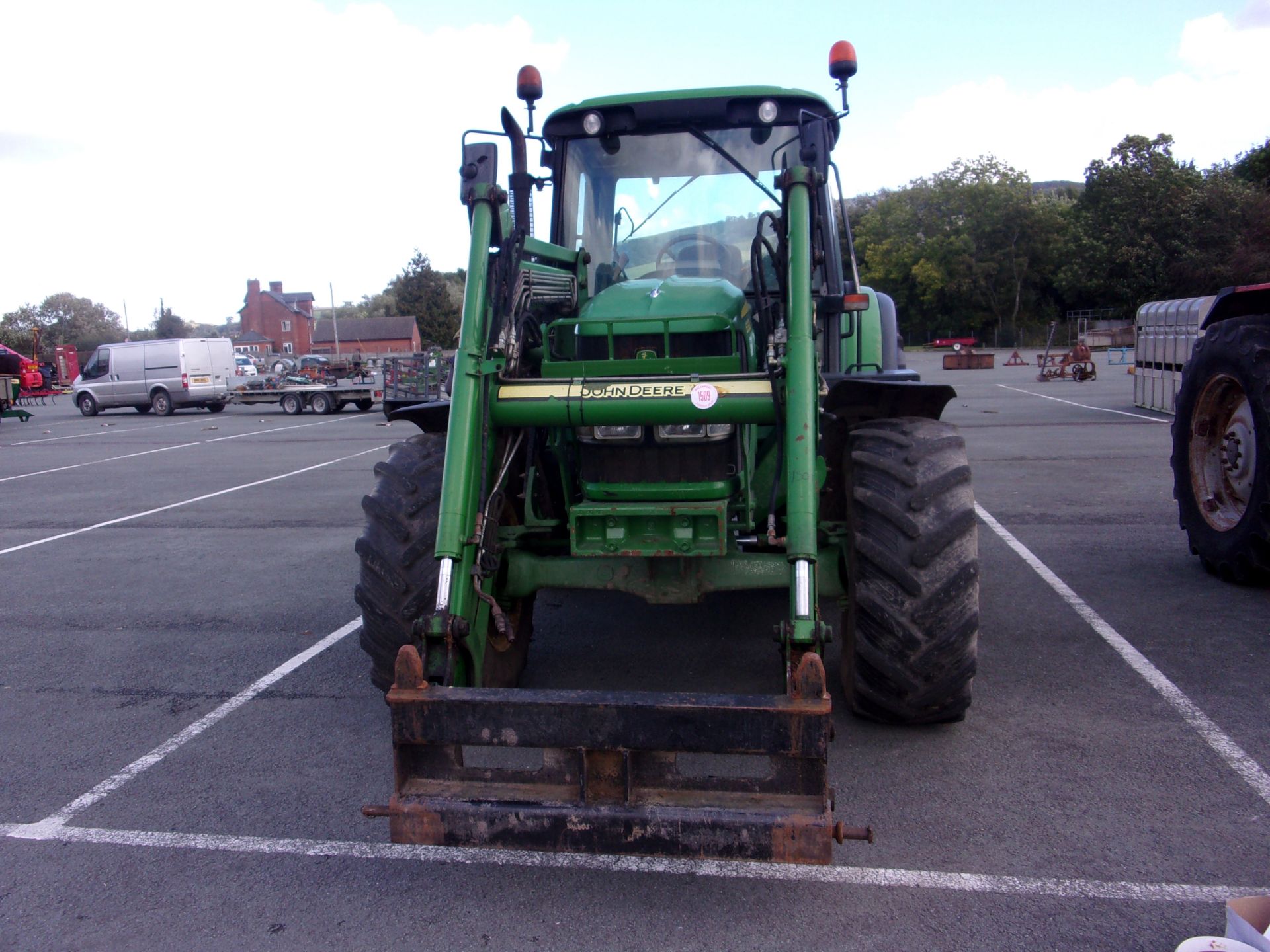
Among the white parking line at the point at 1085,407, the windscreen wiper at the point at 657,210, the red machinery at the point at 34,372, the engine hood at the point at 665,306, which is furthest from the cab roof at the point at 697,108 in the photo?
the red machinery at the point at 34,372

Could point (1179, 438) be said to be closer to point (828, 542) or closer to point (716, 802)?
point (828, 542)

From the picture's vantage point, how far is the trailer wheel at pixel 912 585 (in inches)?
153

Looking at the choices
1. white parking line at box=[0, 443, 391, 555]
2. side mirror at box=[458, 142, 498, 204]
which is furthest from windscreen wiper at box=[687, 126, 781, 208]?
white parking line at box=[0, 443, 391, 555]

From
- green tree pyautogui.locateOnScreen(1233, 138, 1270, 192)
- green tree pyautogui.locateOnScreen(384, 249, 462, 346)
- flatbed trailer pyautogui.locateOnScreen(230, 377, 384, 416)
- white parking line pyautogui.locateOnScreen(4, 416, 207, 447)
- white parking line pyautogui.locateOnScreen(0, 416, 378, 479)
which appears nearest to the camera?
white parking line pyautogui.locateOnScreen(0, 416, 378, 479)

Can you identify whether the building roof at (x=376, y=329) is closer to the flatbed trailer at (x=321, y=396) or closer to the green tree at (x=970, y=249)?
the green tree at (x=970, y=249)

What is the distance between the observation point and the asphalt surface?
304 cm

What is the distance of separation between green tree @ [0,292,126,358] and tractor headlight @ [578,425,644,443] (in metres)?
85.2

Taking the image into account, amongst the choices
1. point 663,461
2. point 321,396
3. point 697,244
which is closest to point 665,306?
point 663,461

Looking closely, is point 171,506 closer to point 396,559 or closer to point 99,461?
point 99,461

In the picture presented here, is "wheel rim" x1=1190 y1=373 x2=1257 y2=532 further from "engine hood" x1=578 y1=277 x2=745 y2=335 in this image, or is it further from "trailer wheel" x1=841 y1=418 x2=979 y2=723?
"engine hood" x1=578 y1=277 x2=745 y2=335

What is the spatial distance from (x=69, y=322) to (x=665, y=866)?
9846cm

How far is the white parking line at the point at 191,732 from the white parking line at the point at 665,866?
0.53 feet

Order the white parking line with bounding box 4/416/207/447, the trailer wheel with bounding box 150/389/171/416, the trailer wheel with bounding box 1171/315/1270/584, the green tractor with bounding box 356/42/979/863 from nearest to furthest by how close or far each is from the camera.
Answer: the green tractor with bounding box 356/42/979/863 < the trailer wheel with bounding box 1171/315/1270/584 < the white parking line with bounding box 4/416/207/447 < the trailer wheel with bounding box 150/389/171/416

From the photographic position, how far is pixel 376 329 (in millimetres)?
88500
